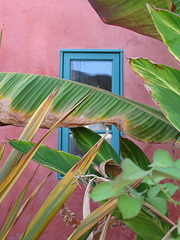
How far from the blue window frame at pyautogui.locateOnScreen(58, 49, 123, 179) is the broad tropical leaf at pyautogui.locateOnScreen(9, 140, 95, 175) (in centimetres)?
149

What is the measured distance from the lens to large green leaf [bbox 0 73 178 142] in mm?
1291

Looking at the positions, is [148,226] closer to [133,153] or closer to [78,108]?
[133,153]

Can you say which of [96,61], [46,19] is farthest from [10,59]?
[96,61]

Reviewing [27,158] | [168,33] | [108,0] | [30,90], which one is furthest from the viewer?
[108,0]

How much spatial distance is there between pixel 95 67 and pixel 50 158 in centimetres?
176

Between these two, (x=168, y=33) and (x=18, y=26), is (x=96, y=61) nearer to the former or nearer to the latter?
(x=18, y=26)

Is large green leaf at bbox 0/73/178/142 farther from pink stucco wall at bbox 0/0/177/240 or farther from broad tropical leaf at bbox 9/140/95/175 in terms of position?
pink stucco wall at bbox 0/0/177/240

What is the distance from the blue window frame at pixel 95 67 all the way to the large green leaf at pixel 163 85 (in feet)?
4.84

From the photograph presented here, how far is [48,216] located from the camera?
716 millimetres

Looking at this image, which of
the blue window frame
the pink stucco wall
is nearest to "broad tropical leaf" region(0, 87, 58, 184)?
the blue window frame

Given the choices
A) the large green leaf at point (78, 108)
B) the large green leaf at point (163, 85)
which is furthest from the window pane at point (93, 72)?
the large green leaf at point (163, 85)

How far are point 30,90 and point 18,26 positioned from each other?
4.73 feet

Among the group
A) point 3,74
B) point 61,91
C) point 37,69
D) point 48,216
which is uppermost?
point 37,69

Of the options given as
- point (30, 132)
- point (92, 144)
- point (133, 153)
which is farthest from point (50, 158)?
point (133, 153)
